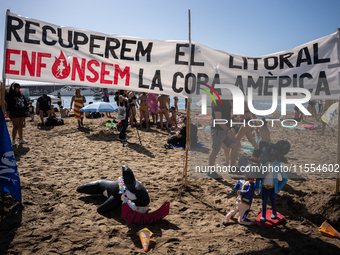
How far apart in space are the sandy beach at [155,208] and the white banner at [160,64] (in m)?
0.98

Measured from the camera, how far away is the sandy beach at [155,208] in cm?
312

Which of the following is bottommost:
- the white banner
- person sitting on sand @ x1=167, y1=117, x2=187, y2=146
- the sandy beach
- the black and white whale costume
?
the sandy beach

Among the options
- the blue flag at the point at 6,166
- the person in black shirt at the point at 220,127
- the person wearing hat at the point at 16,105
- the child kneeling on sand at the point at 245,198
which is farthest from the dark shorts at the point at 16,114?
the child kneeling on sand at the point at 245,198

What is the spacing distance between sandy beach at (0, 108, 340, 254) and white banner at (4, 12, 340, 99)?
98 centimetres

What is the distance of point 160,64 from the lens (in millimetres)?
4652

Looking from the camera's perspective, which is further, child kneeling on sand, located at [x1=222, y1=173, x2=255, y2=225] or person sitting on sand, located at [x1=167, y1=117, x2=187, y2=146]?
person sitting on sand, located at [x1=167, y1=117, x2=187, y2=146]

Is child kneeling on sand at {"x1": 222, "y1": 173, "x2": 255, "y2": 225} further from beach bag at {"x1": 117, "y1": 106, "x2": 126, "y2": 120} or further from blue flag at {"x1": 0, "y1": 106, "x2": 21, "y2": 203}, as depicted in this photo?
beach bag at {"x1": 117, "y1": 106, "x2": 126, "y2": 120}

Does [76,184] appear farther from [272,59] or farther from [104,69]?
[272,59]

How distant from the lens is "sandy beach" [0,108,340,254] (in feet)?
10.2

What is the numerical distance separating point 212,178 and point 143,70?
2853 mm

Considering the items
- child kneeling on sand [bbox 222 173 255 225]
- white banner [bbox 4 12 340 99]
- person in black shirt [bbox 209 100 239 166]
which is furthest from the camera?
person in black shirt [bbox 209 100 239 166]

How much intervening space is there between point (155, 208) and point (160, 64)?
2.70 metres

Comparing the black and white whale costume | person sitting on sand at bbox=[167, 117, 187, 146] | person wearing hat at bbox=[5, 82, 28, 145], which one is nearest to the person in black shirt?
the black and white whale costume

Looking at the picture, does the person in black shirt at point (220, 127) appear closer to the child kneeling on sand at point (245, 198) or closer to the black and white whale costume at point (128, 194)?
the child kneeling on sand at point (245, 198)
